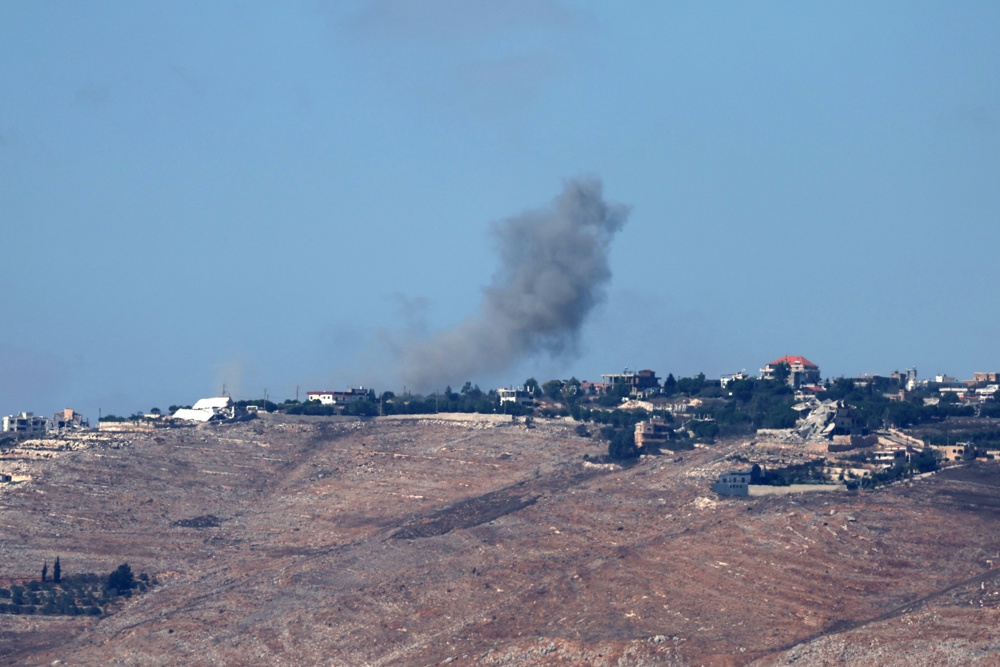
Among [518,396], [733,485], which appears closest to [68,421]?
[518,396]

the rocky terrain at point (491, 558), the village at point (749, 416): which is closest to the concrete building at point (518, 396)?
the village at point (749, 416)

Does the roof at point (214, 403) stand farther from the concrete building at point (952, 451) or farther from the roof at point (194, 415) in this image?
the concrete building at point (952, 451)

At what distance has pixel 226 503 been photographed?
102m

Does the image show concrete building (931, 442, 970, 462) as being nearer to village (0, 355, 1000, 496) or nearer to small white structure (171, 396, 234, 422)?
village (0, 355, 1000, 496)

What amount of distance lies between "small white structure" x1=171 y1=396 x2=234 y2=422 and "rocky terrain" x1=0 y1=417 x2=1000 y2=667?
12330 mm

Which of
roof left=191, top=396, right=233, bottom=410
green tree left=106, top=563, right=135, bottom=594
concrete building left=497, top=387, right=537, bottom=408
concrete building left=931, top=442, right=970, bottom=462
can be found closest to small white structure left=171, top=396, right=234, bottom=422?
roof left=191, top=396, right=233, bottom=410

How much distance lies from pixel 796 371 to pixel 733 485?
53280 mm

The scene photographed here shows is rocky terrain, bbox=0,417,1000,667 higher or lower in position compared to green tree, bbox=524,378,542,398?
lower

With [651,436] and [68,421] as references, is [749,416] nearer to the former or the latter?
[651,436]

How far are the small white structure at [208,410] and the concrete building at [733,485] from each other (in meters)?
45.2

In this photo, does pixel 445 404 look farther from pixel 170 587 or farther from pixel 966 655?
pixel 966 655

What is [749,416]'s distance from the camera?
379 feet

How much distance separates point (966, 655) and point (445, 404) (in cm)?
7152

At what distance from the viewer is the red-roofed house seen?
5571 inches
